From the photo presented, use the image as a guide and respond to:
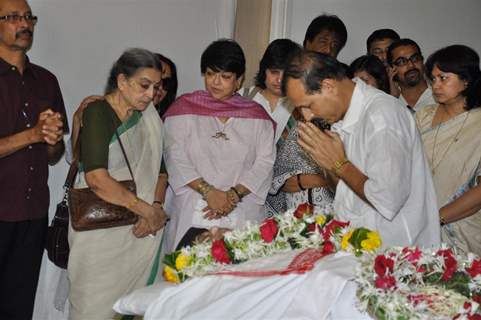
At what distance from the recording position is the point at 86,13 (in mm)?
4320

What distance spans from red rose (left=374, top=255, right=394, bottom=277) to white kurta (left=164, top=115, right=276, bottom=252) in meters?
1.70

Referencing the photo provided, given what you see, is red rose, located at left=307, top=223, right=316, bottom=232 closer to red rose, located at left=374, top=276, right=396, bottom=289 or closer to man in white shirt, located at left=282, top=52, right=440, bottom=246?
man in white shirt, located at left=282, top=52, right=440, bottom=246

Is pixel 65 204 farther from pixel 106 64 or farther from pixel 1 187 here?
pixel 106 64

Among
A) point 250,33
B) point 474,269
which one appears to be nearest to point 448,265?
point 474,269

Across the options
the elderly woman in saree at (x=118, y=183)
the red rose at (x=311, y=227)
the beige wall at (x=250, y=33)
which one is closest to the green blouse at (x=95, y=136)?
the elderly woman in saree at (x=118, y=183)

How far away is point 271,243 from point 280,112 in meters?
1.70

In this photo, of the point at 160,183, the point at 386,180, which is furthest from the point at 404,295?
the point at 160,183

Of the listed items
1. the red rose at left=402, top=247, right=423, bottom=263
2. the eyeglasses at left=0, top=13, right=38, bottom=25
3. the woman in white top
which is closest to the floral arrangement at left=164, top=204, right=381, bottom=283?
the red rose at left=402, top=247, right=423, bottom=263

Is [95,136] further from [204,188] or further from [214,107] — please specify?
[214,107]

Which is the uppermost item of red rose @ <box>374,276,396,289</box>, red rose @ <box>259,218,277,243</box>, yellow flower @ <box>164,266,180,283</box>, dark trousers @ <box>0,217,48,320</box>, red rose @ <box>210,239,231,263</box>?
red rose @ <box>374,276,396,289</box>

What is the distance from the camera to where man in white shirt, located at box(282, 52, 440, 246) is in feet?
8.55

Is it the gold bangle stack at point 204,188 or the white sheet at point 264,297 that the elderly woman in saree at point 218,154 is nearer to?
the gold bangle stack at point 204,188

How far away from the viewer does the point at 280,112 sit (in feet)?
13.3

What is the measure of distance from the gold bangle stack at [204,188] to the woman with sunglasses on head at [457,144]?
45.4 inches
